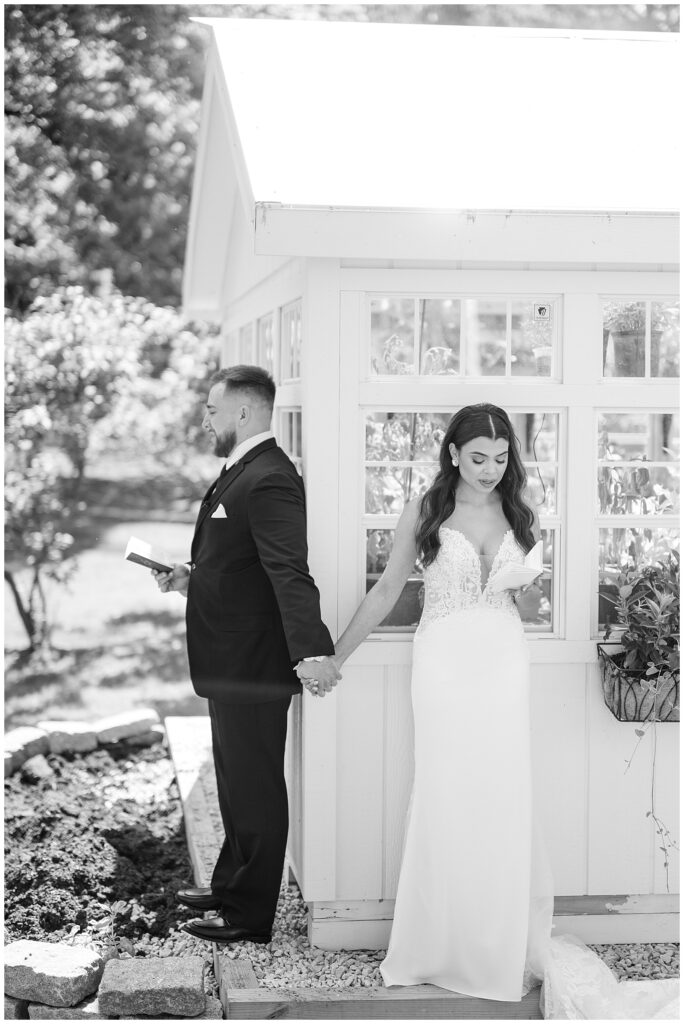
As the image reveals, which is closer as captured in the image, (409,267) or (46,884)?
(409,267)

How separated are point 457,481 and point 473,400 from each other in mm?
369

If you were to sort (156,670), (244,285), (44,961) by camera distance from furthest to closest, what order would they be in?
1. (156,670)
2. (244,285)
3. (44,961)

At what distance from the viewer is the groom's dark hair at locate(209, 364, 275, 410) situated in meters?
4.45

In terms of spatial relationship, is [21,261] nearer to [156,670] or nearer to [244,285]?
[156,670]

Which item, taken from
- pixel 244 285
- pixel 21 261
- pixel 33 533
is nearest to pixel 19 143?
pixel 21 261

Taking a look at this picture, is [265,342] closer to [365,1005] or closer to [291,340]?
[291,340]

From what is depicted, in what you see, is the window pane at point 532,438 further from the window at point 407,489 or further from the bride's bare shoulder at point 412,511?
the bride's bare shoulder at point 412,511

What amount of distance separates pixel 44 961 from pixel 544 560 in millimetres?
2353

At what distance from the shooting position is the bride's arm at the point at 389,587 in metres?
3.99

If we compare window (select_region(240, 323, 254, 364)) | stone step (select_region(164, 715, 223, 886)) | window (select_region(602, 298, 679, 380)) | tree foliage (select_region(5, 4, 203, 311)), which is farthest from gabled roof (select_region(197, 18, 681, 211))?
tree foliage (select_region(5, 4, 203, 311))

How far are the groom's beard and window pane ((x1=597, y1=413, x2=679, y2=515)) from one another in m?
1.41

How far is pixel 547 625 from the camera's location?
4.44 meters

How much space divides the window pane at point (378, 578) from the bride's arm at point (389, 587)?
0.34 meters

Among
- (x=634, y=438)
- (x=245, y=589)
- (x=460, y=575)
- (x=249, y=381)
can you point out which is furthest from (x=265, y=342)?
(x=460, y=575)
